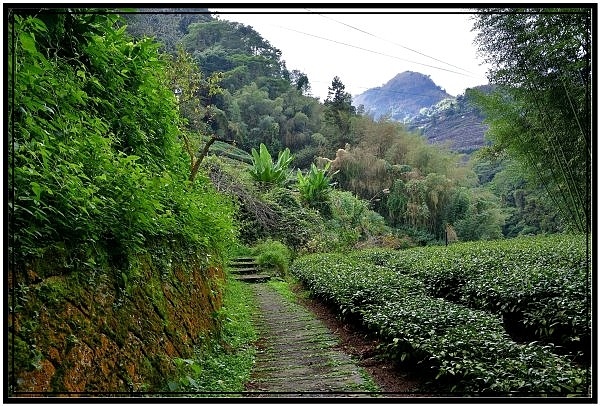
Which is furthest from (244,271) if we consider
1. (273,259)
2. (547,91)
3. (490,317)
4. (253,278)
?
(547,91)

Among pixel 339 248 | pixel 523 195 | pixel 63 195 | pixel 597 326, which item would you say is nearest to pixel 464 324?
pixel 597 326

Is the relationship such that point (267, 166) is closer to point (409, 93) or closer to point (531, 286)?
point (409, 93)

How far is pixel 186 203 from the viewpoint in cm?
287

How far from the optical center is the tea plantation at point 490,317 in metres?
1.99

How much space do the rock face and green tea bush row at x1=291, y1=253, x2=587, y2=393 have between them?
141 cm

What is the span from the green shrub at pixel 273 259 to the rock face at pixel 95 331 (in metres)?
7.06

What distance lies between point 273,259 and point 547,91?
283 inches

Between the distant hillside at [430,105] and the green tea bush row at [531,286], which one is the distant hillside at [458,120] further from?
the green tea bush row at [531,286]

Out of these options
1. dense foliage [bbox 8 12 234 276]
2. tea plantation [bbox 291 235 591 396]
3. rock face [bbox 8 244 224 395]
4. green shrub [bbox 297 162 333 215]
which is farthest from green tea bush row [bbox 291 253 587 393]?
green shrub [bbox 297 162 333 215]

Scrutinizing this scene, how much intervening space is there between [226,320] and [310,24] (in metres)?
2.83

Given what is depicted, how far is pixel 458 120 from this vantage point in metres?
5.55

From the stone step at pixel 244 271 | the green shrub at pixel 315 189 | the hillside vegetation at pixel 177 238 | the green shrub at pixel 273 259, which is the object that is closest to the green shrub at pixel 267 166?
the green shrub at pixel 315 189

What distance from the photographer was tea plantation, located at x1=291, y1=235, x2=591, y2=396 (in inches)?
78.2

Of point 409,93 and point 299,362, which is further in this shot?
point 409,93
